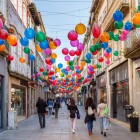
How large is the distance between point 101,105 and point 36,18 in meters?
23.7

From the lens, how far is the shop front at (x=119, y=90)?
2160 centimetres

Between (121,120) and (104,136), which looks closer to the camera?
(104,136)

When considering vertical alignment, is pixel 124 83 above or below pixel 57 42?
below

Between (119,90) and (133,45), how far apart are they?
309 inches

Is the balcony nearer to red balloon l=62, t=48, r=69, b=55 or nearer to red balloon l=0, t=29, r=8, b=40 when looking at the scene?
red balloon l=62, t=48, r=69, b=55

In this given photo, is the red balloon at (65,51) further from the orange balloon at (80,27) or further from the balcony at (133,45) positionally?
the orange balloon at (80,27)

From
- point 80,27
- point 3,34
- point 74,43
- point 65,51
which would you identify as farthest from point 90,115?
point 3,34

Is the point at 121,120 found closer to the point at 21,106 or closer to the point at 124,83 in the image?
the point at 124,83

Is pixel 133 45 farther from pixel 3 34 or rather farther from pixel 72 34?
pixel 3 34

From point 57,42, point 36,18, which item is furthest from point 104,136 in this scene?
point 36,18

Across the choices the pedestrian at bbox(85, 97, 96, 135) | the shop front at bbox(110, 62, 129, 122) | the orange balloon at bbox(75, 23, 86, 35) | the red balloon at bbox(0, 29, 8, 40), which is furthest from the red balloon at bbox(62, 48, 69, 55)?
the red balloon at bbox(0, 29, 8, 40)

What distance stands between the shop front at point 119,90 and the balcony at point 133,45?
296 cm

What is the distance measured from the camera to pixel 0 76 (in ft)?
61.0

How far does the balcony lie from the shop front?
2.96 meters
